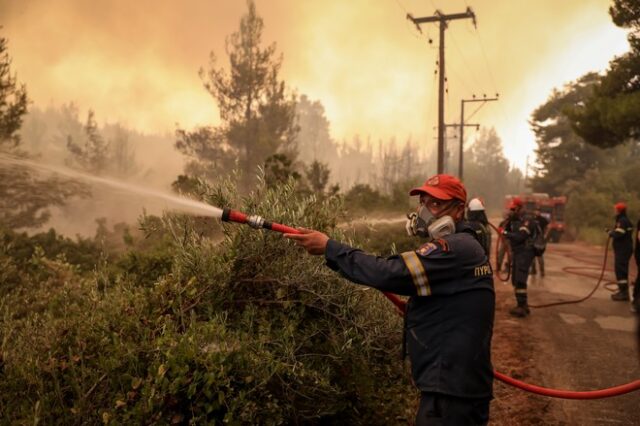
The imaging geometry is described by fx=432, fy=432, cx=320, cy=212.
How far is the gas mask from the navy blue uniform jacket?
0.40 feet

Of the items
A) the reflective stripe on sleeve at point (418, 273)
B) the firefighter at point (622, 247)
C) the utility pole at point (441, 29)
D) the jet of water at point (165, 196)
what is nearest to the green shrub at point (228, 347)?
the jet of water at point (165, 196)

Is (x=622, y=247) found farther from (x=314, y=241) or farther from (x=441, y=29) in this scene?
(x=441, y=29)

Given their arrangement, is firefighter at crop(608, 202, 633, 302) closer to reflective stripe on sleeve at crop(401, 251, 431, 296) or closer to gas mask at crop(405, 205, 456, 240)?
gas mask at crop(405, 205, 456, 240)

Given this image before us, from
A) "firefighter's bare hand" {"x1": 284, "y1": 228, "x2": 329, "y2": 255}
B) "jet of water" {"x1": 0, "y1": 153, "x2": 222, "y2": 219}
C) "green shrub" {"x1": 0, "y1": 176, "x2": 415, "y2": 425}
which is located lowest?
"green shrub" {"x1": 0, "y1": 176, "x2": 415, "y2": 425}

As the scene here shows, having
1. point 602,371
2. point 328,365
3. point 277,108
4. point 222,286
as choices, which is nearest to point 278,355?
point 328,365

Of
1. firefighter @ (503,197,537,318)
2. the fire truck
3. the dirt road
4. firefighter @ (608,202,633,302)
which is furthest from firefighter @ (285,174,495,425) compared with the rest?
the fire truck

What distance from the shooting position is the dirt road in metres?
5.14

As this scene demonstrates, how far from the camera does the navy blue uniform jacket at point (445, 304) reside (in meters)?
2.79

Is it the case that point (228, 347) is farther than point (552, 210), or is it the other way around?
point (552, 210)

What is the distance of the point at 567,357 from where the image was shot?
6.91 m

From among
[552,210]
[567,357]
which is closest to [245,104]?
[552,210]

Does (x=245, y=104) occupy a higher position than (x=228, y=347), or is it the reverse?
(x=245, y=104)

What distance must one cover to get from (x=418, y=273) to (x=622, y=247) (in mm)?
10258

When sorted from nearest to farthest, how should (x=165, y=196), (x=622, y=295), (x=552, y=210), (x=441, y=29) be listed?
(x=165, y=196), (x=622, y=295), (x=441, y=29), (x=552, y=210)
